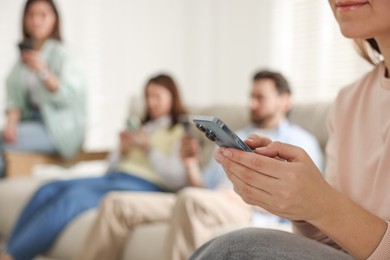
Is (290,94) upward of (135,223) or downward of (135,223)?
upward

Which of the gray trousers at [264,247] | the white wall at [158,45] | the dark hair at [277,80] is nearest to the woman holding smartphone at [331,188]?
the gray trousers at [264,247]

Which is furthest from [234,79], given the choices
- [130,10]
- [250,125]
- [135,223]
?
[135,223]

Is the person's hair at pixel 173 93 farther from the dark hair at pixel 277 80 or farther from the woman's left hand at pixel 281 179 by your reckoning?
the woman's left hand at pixel 281 179

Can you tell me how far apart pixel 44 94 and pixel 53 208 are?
0.91 meters

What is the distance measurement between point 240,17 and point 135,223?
2225mm

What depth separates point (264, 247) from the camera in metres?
0.85

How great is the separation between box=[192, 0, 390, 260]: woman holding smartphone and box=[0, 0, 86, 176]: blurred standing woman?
2.40 metres

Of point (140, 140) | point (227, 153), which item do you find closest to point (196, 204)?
point (140, 140)

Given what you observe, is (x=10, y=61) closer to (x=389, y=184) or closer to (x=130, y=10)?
(x=130, y=10)

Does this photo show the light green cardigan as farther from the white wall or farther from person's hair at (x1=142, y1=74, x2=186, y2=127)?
the white wall

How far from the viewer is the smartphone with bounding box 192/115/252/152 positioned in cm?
82

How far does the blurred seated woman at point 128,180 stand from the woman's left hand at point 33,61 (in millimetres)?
578

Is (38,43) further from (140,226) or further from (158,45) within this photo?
(140,226)

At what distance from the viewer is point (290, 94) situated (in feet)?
8.71
